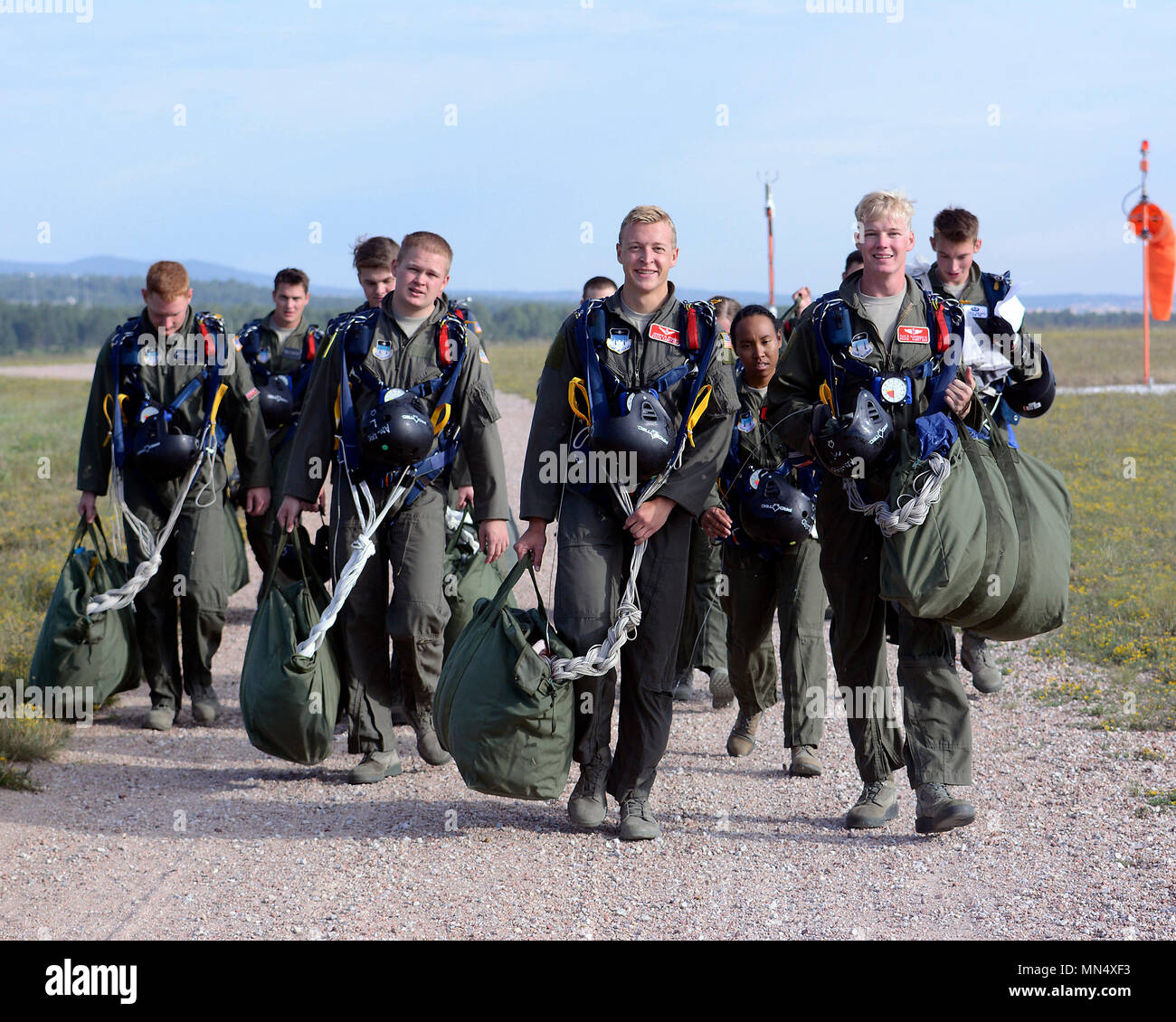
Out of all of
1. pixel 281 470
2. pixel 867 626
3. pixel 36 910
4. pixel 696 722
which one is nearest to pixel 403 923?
pixel 36 910

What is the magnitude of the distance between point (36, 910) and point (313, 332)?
4822 mm

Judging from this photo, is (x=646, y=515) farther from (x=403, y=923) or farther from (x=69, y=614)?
(x=69, y=614)

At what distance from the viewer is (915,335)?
202 inches

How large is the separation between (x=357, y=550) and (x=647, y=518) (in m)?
1.42

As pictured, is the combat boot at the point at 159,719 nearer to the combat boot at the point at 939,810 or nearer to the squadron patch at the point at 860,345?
the combat boot at the point at 939,810

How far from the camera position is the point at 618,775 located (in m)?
5.46

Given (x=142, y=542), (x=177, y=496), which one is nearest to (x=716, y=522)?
(x=177, y=496)

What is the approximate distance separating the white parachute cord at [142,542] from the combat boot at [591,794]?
2.80 metres

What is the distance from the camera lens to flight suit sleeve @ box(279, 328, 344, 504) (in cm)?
604

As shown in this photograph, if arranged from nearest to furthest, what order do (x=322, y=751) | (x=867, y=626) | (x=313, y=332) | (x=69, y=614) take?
(x=867, y=626), (x=322, y=751), (x=69, y=614), (x=313, y=332)

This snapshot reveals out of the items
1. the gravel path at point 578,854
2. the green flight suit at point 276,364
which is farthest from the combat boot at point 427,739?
the green flight suit at point 276,364

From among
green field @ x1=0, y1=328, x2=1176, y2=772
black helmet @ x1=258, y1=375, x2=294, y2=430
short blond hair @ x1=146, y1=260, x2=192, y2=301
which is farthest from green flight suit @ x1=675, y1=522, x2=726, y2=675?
short blond hair @ x1=146, y1=260, x2=192, y2=301

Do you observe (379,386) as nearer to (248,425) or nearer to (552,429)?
(552,429)

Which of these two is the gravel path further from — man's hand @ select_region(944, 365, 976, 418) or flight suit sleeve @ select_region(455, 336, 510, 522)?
man's hand @ select_region(944, 365, 976, 418)
